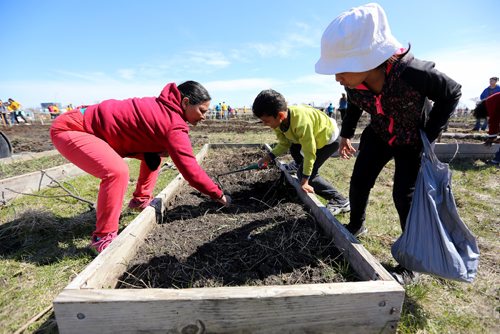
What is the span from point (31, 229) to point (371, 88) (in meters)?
3.60

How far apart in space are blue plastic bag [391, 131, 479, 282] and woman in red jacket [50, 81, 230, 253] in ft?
5.41

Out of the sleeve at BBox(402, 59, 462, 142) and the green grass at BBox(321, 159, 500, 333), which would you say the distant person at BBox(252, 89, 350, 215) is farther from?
the sleeve at BBox(402, 59, 462, 142)

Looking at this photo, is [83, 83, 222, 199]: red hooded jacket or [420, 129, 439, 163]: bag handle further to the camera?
[83, 83, 222, 199]: red hooded jacket

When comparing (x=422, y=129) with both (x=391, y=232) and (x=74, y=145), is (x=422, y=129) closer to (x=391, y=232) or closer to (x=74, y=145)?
(x=391, y=232)

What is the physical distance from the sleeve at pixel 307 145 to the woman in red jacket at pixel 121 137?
91 centimetres

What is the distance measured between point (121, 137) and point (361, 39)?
2.21 metres

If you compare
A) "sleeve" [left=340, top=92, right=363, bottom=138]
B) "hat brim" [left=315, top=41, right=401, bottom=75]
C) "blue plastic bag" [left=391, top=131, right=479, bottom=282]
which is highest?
"hat brim" [left=315, top=41, right=401, bottom=75]

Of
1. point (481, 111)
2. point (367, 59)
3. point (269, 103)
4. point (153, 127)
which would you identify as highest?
point (367, 59)

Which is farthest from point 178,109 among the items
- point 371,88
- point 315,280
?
point 315,280

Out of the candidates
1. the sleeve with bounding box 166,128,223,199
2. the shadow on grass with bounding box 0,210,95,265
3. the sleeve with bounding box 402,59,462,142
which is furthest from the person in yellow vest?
the sleeve with bounding box 402,59,462,142

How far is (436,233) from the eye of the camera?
64.4 inches

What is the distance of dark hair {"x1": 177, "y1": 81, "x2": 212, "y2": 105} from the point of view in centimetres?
Result: 263

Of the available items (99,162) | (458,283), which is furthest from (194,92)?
(458,283)

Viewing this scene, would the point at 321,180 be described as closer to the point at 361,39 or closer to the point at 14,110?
the point at 361,39
